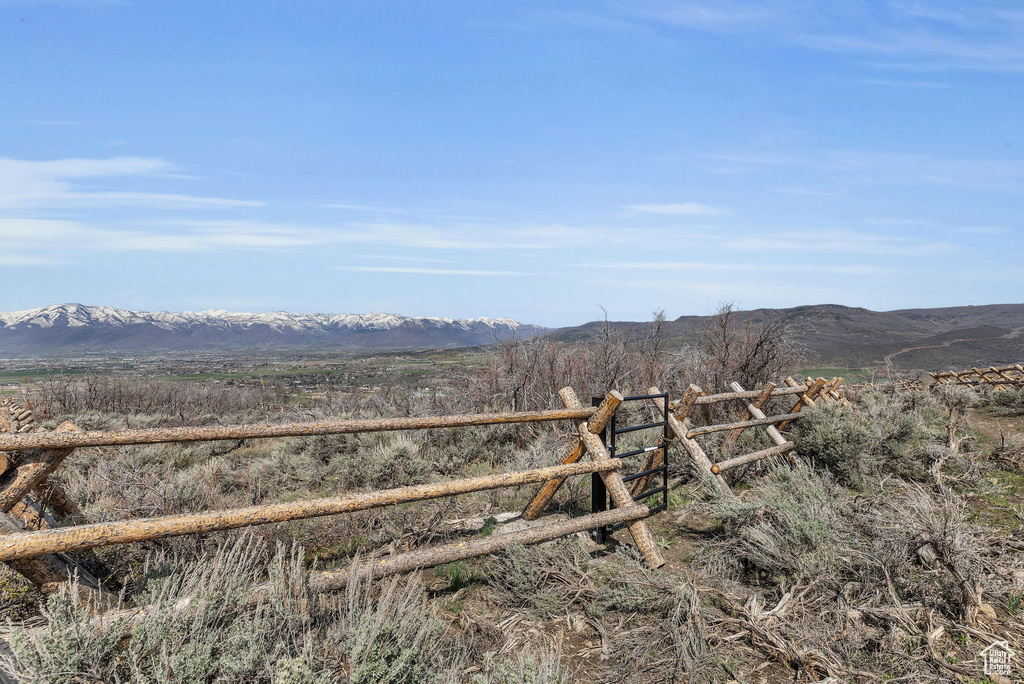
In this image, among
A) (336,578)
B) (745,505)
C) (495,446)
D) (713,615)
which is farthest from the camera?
(495,446)

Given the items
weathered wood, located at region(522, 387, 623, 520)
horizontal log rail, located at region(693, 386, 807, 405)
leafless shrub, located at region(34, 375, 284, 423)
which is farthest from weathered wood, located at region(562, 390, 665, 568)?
leafless shrub, located at region(34, 375, 284, 423)

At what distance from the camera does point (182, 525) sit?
2.45 meters

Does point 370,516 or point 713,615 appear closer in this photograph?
point 713,615

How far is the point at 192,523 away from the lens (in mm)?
2469

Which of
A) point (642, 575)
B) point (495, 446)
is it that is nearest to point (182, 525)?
point (642, 575)

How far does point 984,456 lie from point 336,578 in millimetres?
9470

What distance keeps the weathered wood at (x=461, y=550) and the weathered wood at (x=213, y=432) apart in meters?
0.81

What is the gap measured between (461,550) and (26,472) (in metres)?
2.52

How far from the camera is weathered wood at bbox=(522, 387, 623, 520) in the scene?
405 centimetres

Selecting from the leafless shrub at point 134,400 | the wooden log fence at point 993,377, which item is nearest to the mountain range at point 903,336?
the wooden log fence at point 993,377

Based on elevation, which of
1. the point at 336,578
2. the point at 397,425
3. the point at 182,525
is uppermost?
the point at 397,425

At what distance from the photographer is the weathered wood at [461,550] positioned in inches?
108

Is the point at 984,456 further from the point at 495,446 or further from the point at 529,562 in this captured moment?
the point at 529,562

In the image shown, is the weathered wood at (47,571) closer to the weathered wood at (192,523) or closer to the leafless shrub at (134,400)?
the weathered wood at (192,523)
